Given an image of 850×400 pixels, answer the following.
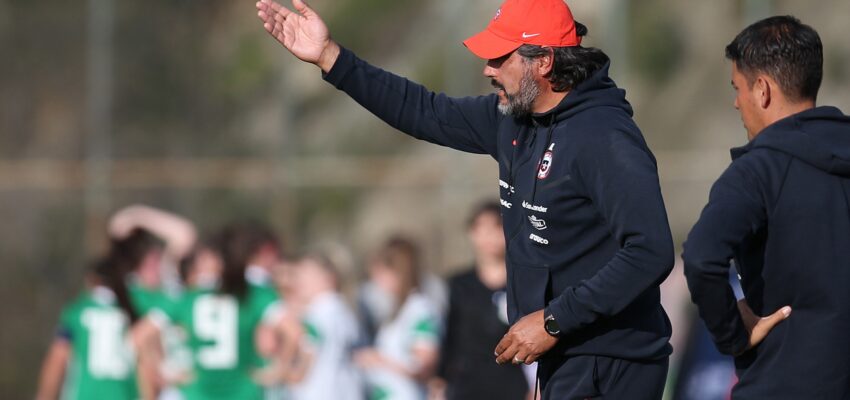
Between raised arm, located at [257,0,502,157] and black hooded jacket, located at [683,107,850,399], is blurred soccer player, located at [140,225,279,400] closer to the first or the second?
raised arm, located at [257,0,502,157]

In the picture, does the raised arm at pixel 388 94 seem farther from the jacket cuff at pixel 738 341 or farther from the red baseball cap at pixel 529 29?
the jacket cuff at pixel 738 341

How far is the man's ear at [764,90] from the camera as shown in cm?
443

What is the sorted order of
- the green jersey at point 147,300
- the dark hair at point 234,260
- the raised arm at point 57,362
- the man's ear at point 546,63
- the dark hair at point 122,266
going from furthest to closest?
the raised arm at point 57,362 < the green jersey at point 147,300 < the dark hair at point 122,266 < the dark hair at point 234,260 < the man's ear at point 546,63

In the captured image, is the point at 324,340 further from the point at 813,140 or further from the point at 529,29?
the point at 813,140

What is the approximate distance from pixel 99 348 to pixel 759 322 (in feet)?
24.0

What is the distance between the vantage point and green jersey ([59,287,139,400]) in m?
10.7

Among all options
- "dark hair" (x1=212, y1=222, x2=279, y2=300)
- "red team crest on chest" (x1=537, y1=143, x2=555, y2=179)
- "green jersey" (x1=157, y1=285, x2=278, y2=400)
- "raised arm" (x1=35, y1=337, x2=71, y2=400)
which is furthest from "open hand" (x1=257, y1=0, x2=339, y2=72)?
"raised arm" (x1=35, y1=337, x2=71, y2=400)

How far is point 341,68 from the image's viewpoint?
5.12 m

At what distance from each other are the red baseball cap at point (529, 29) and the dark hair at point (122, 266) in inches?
255

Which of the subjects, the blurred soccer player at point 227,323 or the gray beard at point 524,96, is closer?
the gray beard at point 524,96

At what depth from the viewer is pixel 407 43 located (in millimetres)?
15836

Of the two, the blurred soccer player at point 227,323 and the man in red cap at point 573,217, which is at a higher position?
the man in red cap at point 573,217

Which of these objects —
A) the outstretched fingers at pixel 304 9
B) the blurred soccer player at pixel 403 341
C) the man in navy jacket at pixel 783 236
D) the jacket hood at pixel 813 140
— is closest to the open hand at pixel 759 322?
the man in navy jacket at pixel 783 236

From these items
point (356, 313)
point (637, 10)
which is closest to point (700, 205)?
point (637, 10)
